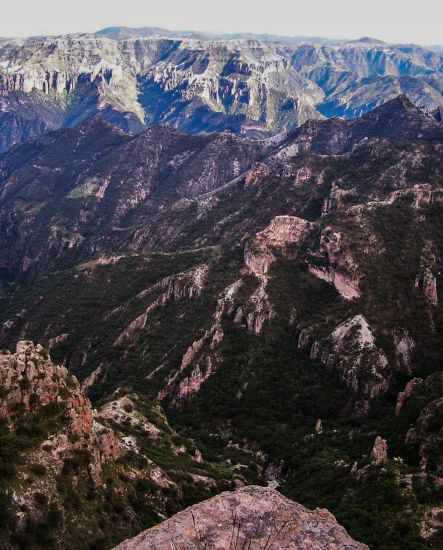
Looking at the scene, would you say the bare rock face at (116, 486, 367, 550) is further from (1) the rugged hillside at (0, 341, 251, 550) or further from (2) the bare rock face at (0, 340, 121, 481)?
(2) the bare rock face at (0, 340, 121, 481)

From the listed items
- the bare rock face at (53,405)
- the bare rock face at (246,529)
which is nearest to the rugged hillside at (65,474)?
the bare rock face at (53,405)

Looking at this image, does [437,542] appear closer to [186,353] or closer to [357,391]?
[357,391]

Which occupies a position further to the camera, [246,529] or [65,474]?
[65,474]

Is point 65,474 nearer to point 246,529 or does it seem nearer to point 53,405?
point 53,405

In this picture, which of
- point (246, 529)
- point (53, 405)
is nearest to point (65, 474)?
point (53, 405)

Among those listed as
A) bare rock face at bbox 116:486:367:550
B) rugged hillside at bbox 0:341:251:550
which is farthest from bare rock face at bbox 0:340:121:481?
bare rock face at bbox 116:486:367:550

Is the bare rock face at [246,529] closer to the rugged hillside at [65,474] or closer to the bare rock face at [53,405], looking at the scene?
the rugged hillside at [65,474]
